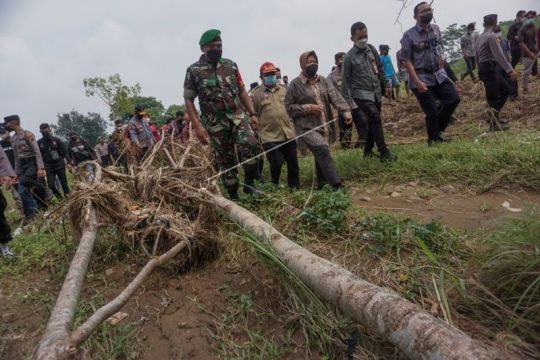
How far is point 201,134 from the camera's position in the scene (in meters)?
3.83

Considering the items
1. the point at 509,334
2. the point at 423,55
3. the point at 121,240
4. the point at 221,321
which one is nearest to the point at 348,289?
the point at 509,334

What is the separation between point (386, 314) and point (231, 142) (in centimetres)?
291

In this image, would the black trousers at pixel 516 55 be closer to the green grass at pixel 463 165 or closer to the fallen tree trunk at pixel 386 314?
the green grass at pixel 463 165

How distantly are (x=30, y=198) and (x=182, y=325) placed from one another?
4.95 m

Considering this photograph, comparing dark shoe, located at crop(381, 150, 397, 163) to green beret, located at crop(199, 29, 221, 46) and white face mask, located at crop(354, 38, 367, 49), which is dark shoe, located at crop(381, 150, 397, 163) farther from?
green beret, located at crop(199, 29, 221, 46)

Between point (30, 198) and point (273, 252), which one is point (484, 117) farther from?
point (30, 198)

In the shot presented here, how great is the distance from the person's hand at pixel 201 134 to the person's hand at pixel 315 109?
1.13 meters

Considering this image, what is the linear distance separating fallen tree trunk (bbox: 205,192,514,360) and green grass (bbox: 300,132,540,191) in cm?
225

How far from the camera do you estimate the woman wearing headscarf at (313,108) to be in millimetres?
3838

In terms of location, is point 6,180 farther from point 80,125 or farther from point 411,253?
point 80,125

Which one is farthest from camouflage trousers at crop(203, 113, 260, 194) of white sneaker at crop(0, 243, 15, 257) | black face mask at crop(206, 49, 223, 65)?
white sneaker at crop(0, 243, 15, 257)

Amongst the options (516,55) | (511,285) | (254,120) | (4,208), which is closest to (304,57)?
(254,120)

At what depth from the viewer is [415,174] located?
3.91 meters

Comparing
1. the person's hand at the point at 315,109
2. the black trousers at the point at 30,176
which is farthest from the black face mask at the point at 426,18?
the black trousers at the point at 30,176
